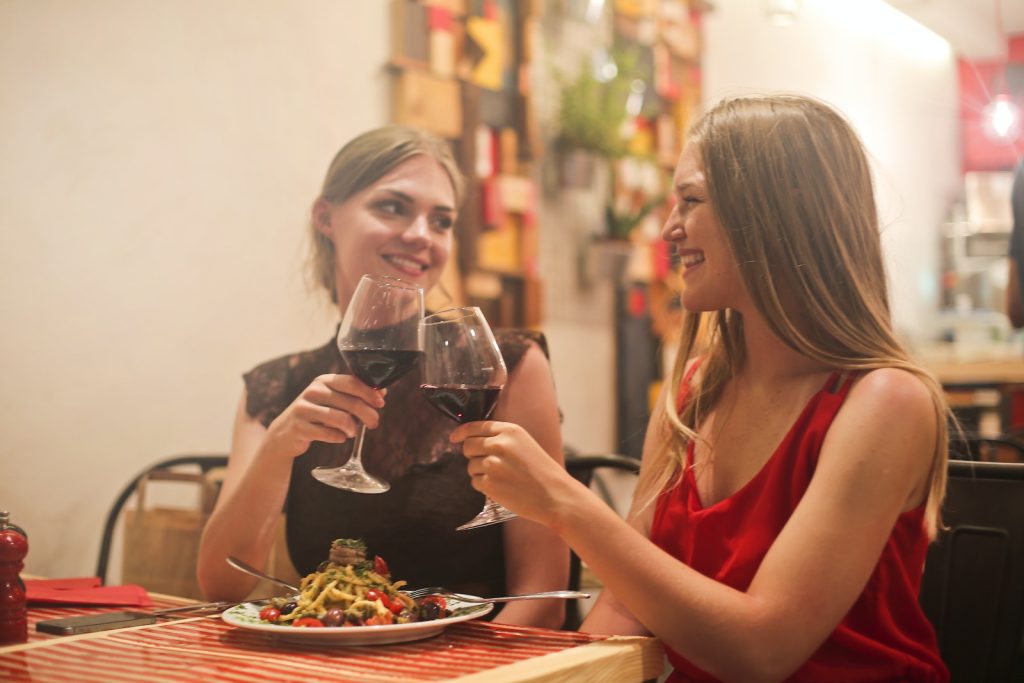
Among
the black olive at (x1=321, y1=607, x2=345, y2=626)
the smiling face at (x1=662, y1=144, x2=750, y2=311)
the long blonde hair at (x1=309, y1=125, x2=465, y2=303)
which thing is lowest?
the black olive at (x1=321, y1=607, x2=345, y2=626)

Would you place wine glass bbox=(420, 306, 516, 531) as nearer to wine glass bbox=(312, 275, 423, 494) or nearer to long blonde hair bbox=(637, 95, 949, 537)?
wine glass bbox=(312, 275, 423, 494)

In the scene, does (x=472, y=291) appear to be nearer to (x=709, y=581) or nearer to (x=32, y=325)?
(x=32, y=325)

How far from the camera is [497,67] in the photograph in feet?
12.0

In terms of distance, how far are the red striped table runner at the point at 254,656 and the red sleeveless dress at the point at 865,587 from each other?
259 millimetres

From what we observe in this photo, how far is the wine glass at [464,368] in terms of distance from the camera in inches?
46.1

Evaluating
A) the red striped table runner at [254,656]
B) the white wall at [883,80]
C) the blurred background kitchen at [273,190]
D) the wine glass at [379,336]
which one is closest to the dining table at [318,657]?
the red striped table runner at [254,656]

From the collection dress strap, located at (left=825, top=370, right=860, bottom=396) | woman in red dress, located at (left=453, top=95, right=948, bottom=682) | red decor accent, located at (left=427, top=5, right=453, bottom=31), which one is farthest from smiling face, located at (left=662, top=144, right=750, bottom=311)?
red decor accent, located at (left=427, top=5, right=453, bottom=31)

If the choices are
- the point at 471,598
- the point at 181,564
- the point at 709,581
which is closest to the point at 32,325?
the point at 181,564

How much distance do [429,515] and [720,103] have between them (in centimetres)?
74

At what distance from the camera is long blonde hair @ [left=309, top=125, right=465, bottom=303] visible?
1.78m

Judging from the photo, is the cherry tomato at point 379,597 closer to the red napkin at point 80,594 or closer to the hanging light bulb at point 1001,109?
the red napkin at point 80,594

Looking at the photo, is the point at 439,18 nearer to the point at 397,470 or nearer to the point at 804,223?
the point at 397,470

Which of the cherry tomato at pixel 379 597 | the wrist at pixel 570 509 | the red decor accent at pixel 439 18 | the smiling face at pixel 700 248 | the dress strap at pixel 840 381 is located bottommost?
the cherry tomato at pixel 379 597

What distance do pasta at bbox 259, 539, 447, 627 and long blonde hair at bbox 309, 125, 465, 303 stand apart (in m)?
0.78
